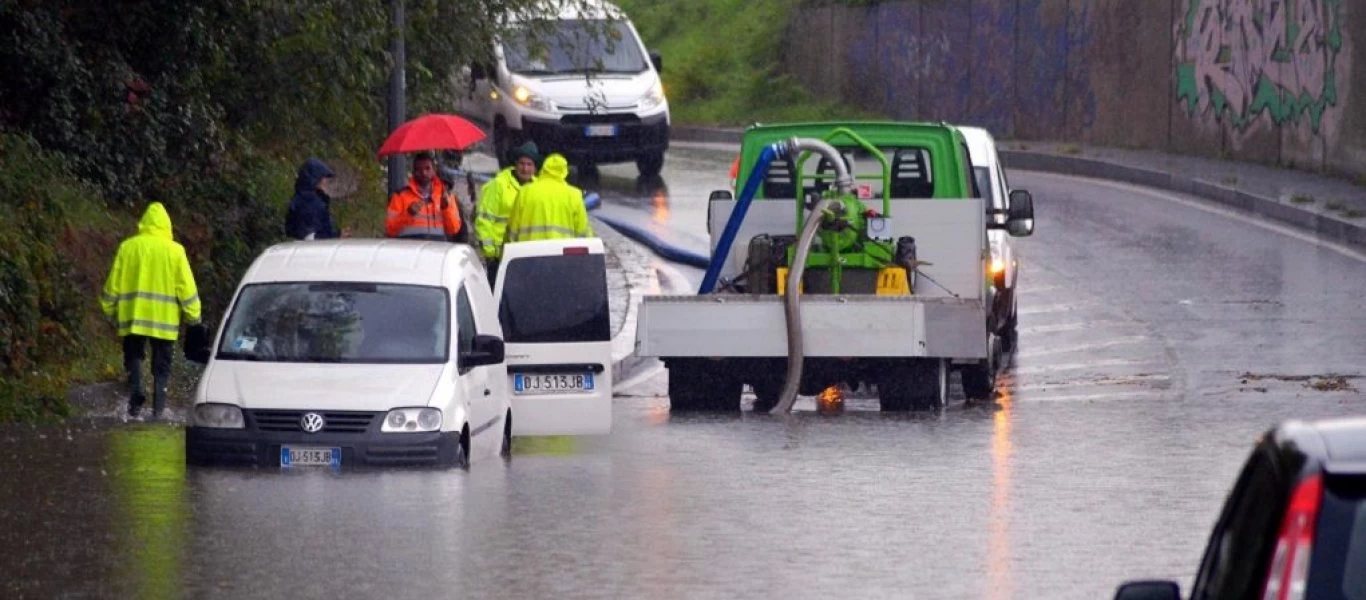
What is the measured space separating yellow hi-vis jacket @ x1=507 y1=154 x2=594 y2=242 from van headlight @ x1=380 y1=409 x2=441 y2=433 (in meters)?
4.55

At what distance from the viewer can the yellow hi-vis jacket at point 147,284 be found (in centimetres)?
1627

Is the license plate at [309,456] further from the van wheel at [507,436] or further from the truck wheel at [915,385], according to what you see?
the truck wheel at [915,385]

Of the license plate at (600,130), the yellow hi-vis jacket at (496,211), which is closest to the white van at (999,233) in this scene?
the yellow hi-vis jacket at (496,211)

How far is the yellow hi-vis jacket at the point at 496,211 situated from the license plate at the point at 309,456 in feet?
17.6

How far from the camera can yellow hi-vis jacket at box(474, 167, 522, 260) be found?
60.0 feet

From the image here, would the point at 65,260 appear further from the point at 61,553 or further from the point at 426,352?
the point at 61,553

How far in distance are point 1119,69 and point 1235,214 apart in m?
9.42

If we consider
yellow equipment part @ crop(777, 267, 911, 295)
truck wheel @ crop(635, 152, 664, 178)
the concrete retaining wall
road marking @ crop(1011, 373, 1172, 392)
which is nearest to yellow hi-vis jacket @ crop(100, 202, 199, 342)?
yellow equipment part @ crop(777, 267, 911, 295)

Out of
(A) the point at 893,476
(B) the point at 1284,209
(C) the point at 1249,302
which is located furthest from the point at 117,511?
(B) the point at 1284,209

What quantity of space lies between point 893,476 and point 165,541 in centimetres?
410

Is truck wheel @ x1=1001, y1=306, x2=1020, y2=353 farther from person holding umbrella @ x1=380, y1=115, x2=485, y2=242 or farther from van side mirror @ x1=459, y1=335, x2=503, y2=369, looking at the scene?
van side mirror @ x1=459, y1=335, x2=503, y2=369

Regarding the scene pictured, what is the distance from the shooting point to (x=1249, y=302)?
21.9m

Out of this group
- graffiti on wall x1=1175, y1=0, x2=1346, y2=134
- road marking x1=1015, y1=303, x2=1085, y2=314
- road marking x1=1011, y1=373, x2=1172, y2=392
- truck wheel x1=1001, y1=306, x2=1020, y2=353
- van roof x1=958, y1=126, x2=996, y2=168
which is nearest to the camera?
road marking x1=1011, y1=373, x2=1172, y2=392

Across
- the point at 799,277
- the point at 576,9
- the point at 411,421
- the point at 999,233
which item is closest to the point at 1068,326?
the point at 999,233
